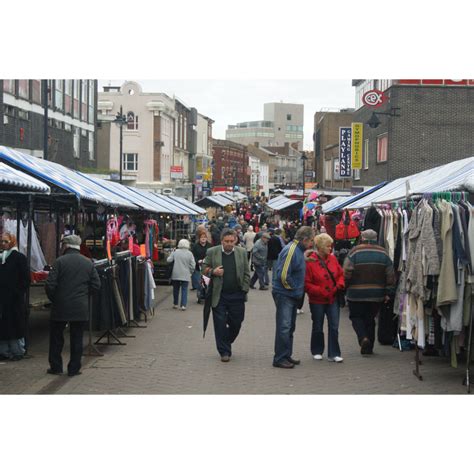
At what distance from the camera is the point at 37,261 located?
15109 mm

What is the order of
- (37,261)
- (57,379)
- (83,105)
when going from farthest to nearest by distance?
(83,105) → (37,261) → (57,379)

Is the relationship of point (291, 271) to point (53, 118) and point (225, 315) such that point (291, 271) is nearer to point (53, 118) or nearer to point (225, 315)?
point (225, 315)

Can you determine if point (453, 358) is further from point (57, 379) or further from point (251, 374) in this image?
point (57, 379)

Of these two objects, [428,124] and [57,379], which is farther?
[428,124]

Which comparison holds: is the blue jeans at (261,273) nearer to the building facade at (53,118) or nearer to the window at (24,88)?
the building facade at (53,118)

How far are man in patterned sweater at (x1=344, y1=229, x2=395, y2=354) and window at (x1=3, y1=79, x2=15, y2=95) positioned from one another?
76.6 feet

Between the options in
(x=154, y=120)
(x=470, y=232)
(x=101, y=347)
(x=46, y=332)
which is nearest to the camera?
(x=470, y=232)

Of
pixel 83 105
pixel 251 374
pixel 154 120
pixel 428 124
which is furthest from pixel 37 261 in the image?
pixel 154 120

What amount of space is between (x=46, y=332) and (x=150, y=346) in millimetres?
2538

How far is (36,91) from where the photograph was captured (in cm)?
3519

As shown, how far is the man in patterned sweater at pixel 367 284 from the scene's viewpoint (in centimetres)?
1069

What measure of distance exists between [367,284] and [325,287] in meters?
0.68

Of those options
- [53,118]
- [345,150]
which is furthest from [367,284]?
[53,118]

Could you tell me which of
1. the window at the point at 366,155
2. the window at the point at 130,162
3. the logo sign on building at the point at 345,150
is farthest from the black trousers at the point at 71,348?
the window at the point at 130,162
